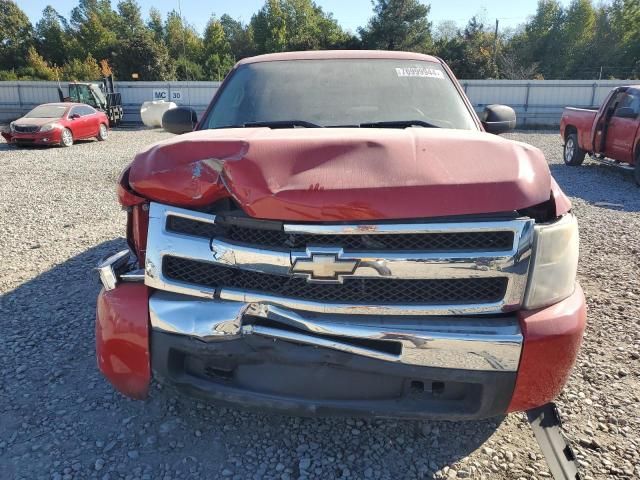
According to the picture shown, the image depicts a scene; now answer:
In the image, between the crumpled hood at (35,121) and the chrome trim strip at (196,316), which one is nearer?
the chrome trim strip at (196,316)

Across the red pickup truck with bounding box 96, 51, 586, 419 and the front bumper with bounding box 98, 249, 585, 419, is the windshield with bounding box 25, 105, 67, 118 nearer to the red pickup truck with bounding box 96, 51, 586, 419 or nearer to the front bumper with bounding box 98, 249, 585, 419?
the red pickup truck with bounding box 96, 51, 586, 419

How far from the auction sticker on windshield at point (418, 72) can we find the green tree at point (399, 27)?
41.9m

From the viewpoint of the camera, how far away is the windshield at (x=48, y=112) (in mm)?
16094

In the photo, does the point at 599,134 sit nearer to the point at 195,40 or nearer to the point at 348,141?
the point at 348,141

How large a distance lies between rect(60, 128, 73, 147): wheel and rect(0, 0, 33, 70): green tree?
40.6m

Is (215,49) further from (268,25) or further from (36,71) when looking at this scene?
(36,71)

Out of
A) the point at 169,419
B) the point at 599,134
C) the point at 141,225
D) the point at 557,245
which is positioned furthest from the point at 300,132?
the point at 599,134

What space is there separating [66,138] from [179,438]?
15.9 m

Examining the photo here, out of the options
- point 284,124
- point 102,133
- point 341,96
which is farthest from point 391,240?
point 102,133

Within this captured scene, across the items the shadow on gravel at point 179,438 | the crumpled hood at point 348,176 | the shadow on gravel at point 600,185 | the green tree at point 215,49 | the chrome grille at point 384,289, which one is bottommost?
the shadow on gravel at point 179,438

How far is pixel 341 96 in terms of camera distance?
3.34 metres

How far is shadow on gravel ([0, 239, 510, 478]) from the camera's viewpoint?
2.31 m

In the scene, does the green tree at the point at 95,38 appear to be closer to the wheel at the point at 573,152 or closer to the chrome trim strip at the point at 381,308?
the wheel at the point at 573,152

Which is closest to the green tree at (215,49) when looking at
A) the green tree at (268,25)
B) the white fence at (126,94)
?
the green tree at (268,25)
